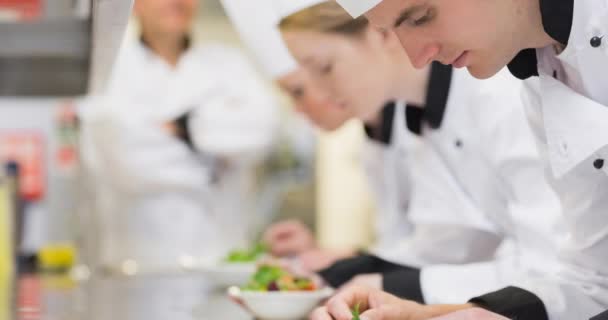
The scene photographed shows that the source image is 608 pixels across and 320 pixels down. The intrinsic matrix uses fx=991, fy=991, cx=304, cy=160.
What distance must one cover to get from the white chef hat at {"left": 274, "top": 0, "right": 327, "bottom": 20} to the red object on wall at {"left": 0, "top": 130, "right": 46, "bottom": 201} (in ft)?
6.53

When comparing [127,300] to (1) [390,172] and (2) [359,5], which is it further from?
(2) [359,5]

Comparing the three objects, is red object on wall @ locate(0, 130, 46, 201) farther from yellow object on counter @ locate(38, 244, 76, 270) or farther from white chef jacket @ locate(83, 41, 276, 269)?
yellow object on counter @ locate(38, 244, 76, 270)

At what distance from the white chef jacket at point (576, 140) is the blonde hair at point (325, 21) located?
486 mm

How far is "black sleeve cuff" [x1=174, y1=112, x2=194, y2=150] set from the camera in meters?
3.08

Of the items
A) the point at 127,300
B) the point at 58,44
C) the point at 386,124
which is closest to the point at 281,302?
the point at 127,300

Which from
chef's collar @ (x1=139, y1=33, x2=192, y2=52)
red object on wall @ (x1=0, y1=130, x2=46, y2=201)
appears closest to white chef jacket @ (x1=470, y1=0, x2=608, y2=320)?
chef's collar @ (x1=139, y1=33, x2=192, y2=52)

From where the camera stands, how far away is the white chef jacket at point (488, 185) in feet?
5.12

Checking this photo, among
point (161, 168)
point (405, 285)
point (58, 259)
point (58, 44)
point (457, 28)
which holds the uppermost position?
point (58, 44)

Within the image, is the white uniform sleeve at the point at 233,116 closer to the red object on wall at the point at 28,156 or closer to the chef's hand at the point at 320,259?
the red object on wall at the point at 28,156

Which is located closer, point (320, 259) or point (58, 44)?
point (320, 259)

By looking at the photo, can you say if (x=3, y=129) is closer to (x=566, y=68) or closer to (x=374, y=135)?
(x=374, y=135)

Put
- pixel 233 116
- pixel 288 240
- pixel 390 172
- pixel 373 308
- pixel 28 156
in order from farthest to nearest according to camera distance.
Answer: pixel 28 156, pixel 233 116, pixel 288 240, pixel 390 172, pixel 373 308

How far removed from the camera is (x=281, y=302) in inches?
58.5

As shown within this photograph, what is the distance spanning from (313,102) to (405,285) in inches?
28.5
